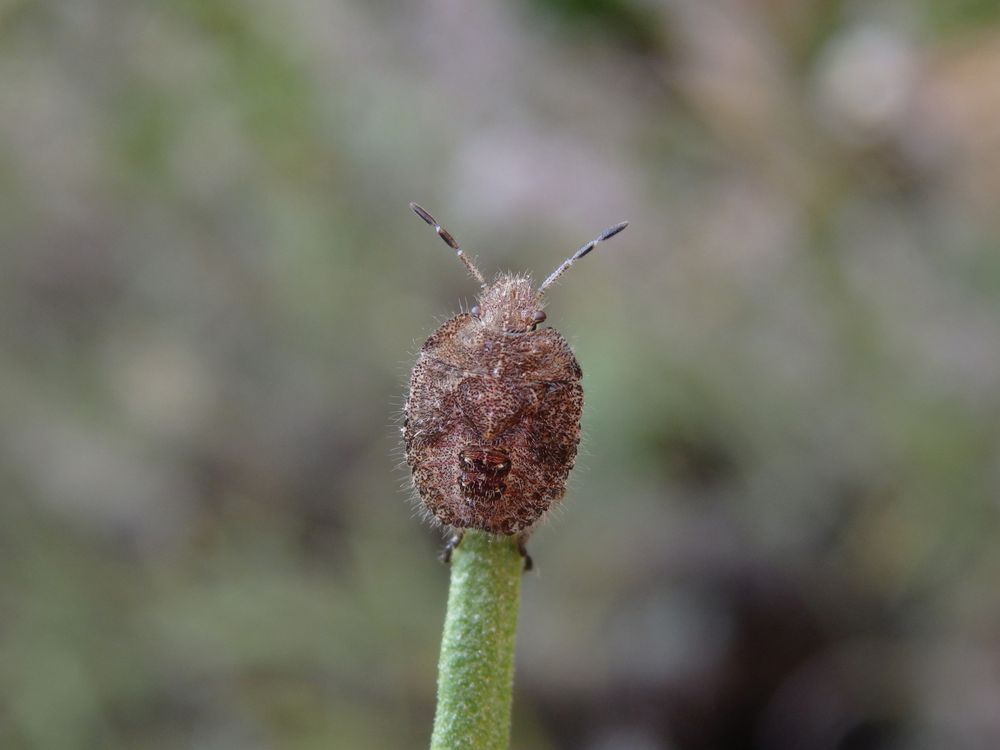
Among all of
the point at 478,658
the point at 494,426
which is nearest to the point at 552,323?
the point at 494,426

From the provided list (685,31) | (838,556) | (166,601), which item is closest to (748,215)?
(685,31)

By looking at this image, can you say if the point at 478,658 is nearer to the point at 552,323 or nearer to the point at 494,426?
the point at 494,426

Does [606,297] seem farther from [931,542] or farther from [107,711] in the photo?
[107,711]

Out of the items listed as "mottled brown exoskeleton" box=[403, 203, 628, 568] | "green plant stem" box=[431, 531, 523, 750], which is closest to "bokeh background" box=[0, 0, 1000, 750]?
"mottled brown exoskeleton" box=[403, 203, 628, 568]

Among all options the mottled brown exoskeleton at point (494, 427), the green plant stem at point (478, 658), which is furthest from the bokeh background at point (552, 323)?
the green plant stem at point (478, 658)

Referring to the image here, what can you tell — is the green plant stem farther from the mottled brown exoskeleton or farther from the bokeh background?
the bokeh background
